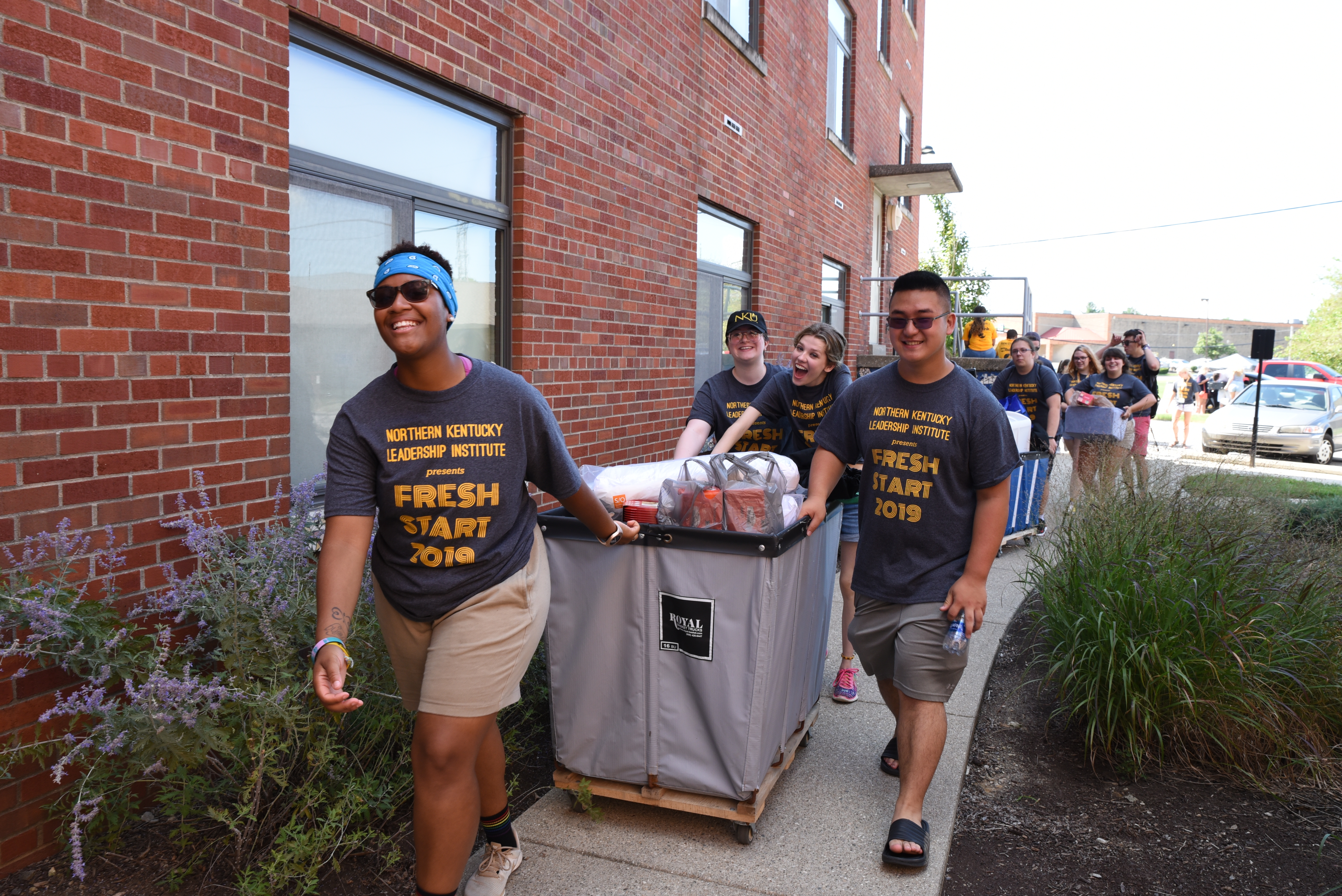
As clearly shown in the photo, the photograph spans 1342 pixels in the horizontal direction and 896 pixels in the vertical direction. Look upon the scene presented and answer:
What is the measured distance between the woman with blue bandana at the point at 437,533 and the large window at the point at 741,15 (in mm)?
6558

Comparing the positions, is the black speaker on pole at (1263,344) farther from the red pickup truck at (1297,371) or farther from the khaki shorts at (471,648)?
the khaki shorts at (471,648)

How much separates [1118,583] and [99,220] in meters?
4.22

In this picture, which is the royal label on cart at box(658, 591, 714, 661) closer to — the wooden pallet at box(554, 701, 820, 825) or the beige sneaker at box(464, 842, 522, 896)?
the wooden pallet at box(554, 701, 820, 825)

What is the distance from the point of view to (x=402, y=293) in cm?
238

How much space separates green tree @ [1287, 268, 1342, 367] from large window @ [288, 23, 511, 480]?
51.4 meters

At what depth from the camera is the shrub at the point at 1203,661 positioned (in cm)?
369

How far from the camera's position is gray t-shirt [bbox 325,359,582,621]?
2.41m

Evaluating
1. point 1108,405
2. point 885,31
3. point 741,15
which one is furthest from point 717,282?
point 885,31

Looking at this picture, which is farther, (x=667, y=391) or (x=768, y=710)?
(x=667, y=391)

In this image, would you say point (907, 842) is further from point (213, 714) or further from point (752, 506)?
point (213, 714)

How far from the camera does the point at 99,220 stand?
2.95m

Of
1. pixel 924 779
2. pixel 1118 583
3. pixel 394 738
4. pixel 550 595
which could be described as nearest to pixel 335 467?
pixel 550 595

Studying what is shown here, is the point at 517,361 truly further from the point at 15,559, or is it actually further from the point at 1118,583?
the point at 1118,583

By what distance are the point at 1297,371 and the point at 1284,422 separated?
13.9 metres
